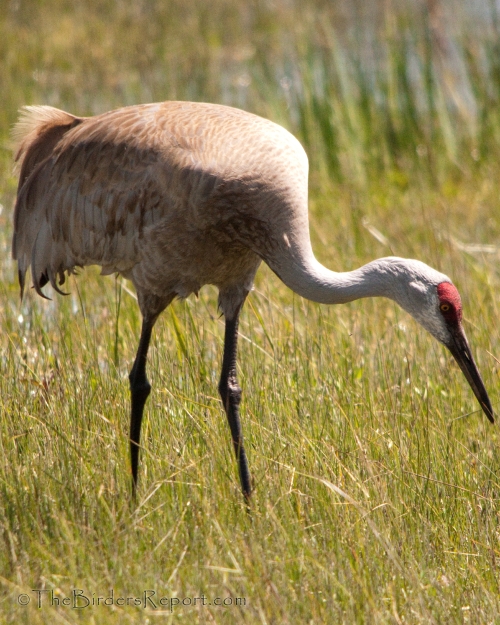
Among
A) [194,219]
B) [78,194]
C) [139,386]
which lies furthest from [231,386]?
[78,194]

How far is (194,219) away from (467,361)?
110 cm

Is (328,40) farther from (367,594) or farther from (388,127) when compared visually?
(367,594)

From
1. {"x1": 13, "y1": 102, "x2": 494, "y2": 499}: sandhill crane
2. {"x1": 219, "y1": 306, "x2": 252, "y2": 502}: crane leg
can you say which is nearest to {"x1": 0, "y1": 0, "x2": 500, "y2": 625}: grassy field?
{"x1": 219, "y1": 306, "x2": 252, "y2": 502}: crane leg

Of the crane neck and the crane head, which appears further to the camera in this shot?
the crane neck

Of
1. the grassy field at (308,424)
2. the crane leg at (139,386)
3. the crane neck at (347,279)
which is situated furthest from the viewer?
the crane leg at (139,386)

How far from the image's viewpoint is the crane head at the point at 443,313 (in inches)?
128

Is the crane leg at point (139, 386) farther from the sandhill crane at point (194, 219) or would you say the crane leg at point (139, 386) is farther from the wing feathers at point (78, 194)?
the wing feathers at point (78, 194)

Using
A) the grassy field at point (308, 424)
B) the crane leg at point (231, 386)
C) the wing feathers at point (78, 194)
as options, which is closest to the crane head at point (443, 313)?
the grassy field at point (308, 424)

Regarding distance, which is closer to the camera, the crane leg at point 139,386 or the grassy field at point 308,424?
the grassy field at point 308,424

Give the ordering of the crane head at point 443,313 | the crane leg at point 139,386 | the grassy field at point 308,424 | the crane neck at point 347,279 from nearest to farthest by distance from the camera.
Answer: the grassy field at point 308,424, the crane head at point 443,313, the crane neck at point 347,279, the crane leg at point 139,386

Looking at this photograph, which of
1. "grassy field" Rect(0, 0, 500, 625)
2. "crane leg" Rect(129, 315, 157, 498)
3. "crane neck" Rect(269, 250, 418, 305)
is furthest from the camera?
"crane leg" Rect(129, 315, 157, 498)

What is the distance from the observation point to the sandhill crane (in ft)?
11.1

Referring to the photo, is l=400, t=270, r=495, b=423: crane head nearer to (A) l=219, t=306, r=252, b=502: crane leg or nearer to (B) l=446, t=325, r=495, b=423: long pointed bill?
(B) l=446, t=325, r=495, b=423: long pointed bill

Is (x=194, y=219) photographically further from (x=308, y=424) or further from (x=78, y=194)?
(x=308, y=424)
